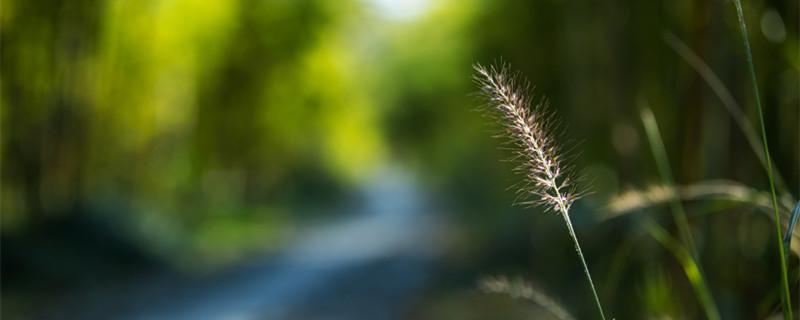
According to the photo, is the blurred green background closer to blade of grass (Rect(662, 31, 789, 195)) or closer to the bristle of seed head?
the bristle of seed head

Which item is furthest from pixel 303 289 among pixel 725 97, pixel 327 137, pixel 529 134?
pixel 327 137

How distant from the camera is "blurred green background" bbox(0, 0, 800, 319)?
2592mm

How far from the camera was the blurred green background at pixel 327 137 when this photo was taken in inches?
Answer: 102

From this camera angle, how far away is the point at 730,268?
267cm

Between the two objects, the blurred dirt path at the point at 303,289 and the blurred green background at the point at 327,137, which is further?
the blurred dirt path at the point at 303,289

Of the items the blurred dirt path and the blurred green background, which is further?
the blurred dirt path

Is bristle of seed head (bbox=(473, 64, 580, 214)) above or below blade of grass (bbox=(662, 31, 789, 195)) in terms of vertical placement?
below

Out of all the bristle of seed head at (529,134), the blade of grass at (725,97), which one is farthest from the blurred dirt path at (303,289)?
the bristle of seed head at (529,134)

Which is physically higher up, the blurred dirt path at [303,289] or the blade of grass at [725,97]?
the blurred dirt path at [303,289]

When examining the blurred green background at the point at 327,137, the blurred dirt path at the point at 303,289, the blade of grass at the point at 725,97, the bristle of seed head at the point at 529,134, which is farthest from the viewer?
the blurred dirt path at the point at 303,289

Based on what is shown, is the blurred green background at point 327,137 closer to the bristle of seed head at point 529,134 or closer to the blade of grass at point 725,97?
the bristle of seed head at point 529,134

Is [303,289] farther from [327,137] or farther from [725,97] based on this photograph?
[327,137]

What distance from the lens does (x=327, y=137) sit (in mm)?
22453

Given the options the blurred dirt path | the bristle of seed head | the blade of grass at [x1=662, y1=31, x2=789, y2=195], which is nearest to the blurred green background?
the bristle of seed head
